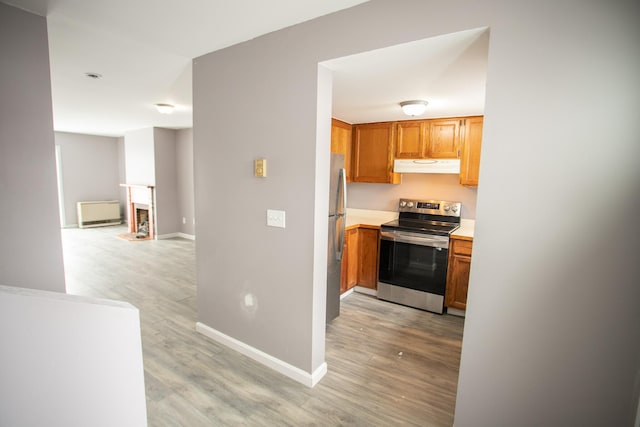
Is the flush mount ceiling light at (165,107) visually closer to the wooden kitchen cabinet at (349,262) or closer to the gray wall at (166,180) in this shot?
the gray wall at (166,180)

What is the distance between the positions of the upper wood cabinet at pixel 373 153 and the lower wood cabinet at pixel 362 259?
2.61 ft

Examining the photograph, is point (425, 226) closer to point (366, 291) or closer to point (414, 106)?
point (366, 291)

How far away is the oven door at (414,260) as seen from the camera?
3.40m

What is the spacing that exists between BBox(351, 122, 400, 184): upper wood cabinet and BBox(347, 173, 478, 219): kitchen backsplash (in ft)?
0.73

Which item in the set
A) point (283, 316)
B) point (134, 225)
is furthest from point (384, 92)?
point (134, 225)

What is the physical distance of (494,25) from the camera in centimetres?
144

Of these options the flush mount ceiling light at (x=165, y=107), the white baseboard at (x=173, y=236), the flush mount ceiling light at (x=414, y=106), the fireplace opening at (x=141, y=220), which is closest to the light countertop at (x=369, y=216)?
the flush mount ceiling light at (x=414, y=106)

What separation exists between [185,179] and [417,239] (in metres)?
5.48

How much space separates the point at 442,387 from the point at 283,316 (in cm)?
129

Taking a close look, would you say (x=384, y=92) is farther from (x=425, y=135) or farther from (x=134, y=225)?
(x=134, y=225)

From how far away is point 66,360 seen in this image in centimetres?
75

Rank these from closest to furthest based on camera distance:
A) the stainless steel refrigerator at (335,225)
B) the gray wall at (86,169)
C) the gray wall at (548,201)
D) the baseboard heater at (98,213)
Answer: the gray wall at (548,201)
the stainless steel refrigerator at (335,225)
the gray wall at (86,169)
the baseboard heater at (98,213)

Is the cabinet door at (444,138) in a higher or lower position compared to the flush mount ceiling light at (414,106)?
lower

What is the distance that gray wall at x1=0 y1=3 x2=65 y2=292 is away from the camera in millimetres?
1859
